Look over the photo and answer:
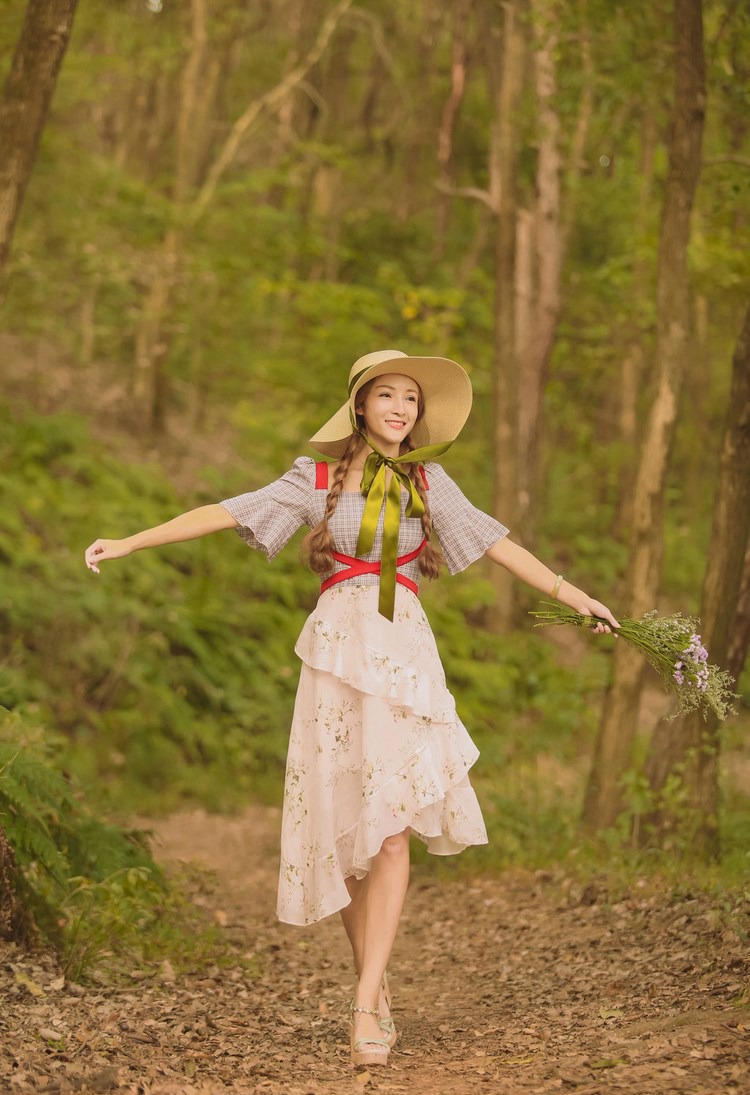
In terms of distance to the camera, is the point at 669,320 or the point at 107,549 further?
the point at 669,320

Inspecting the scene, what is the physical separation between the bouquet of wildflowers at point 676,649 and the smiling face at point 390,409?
0.83 metres

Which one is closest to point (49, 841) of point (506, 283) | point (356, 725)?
point (356, 725)

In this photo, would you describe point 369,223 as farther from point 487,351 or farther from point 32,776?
point 32,776

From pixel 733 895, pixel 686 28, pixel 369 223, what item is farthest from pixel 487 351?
pixel 733 895

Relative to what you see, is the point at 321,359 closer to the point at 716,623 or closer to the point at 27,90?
the point at 716,623

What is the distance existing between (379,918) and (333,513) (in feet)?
4.66

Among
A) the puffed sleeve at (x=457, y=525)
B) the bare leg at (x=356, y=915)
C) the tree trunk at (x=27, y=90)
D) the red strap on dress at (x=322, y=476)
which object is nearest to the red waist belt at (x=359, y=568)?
the puffed sleeve at (x=457, y=525)

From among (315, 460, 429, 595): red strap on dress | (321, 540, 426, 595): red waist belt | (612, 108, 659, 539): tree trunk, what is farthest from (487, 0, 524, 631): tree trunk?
(321, 540, 426, 595): red waist belt

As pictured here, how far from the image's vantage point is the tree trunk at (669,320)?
7.00 m

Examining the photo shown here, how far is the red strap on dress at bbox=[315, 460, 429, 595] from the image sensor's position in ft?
14.4

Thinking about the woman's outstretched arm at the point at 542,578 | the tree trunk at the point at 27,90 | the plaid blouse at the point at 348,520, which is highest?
the tree trunk at the point at 27,90

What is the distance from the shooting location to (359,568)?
4379mm

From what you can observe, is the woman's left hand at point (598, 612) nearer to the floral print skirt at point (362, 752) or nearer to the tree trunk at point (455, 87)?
the floral print skirt at point (362, 752)

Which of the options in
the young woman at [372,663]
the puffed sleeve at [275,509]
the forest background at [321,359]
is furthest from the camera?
the forest background at [321,359]
